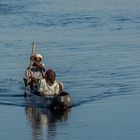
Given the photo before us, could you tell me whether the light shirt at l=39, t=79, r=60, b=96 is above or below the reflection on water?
above

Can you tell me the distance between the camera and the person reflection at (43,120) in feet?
69.3

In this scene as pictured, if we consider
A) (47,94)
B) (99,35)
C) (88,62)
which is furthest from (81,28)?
(47,94)

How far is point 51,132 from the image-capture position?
21391 millimetres

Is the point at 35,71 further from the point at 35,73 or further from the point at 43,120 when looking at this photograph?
the point at 43,120

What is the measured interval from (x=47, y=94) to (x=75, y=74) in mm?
8329

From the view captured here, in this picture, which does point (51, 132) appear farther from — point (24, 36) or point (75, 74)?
point (24, 36)

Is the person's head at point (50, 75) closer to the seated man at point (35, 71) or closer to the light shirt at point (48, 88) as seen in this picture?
the light shirt at point (48, 88)

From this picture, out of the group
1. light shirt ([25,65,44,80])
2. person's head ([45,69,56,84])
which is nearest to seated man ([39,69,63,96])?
person's head ([45,69,56,84])

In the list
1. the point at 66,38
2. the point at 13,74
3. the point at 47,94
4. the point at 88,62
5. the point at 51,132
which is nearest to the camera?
the point at 51,132

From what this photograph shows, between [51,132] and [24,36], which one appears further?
[24,36]

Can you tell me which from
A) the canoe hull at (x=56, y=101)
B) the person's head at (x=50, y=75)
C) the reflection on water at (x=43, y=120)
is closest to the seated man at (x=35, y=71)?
the reflection on water at (x=43, y=120)

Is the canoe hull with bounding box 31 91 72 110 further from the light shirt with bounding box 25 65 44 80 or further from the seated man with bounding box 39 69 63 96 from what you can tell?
the light shirt with bounding box 25 65 44 80

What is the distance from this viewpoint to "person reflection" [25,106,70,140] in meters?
21.1

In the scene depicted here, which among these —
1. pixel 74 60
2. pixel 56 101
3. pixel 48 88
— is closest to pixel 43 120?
pixel 56 101
